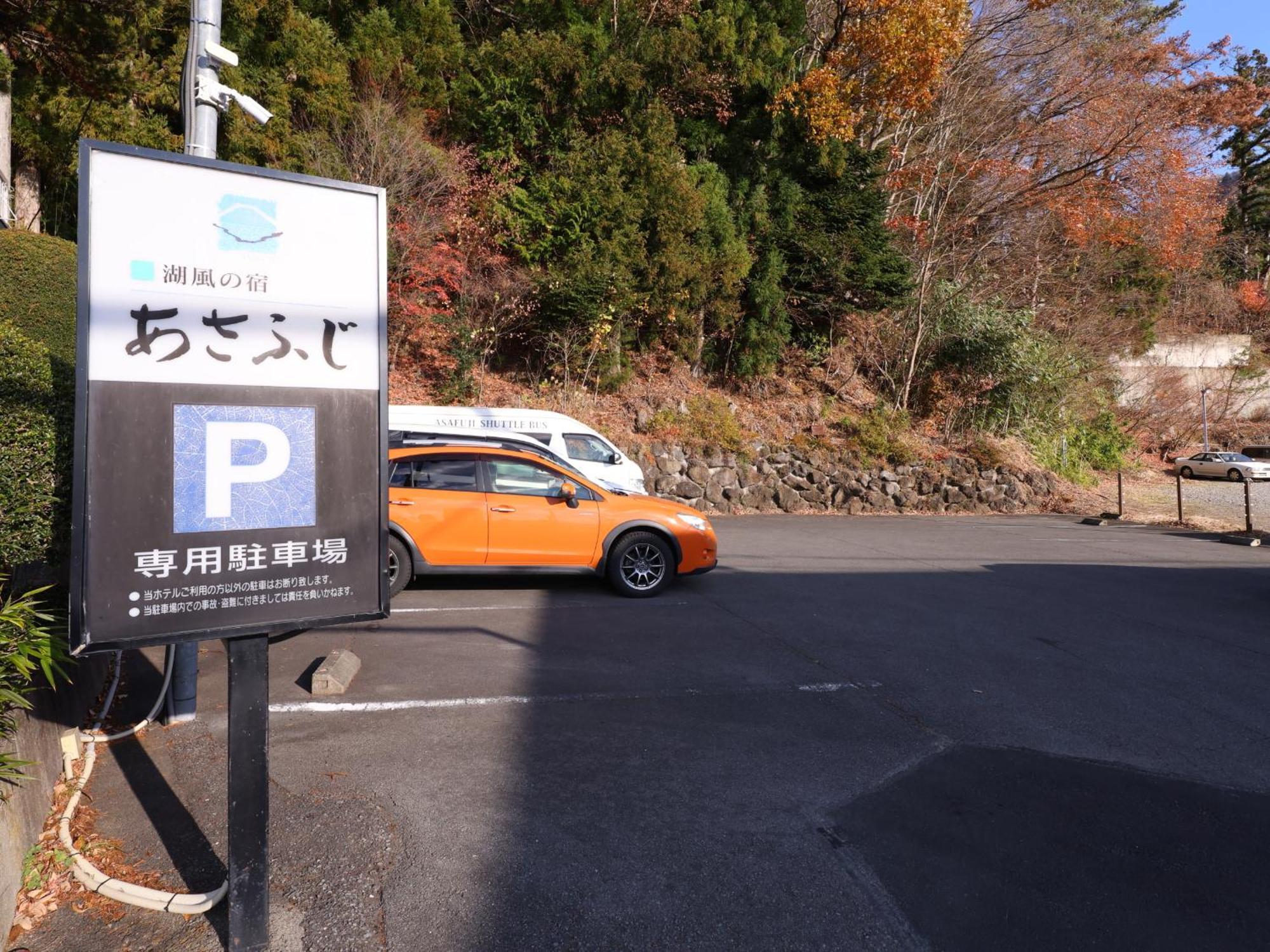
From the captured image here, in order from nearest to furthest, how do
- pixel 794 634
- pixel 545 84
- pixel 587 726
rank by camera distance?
1. pixel 587 726
2. pixel 794 634
3. pixel 545 84

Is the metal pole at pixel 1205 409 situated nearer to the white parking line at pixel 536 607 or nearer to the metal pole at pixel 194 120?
the white parking line at pixel 536 607

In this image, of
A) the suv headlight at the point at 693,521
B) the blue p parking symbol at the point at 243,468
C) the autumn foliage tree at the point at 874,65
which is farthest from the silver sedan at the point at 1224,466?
the blue p parking symbol at the point at 243,468

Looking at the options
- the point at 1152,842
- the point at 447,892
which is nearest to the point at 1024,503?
the point at 1152,842

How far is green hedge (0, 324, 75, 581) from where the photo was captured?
371cm

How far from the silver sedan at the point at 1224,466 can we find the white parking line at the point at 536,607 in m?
29.4

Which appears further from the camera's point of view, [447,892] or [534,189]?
[534,189]

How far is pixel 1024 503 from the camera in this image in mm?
22328

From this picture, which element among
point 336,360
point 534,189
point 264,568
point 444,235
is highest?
point 534,189

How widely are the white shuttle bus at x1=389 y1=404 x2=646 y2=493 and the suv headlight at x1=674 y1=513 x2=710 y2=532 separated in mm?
5880

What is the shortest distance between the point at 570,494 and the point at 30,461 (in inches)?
197

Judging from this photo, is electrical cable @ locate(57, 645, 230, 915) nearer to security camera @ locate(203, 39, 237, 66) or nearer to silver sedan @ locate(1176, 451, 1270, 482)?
security camera @ locate(203, 39, 237, 66)

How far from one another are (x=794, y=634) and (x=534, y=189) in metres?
16.8

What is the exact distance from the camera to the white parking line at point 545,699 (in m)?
4.89

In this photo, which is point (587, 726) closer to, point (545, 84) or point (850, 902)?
point (850, 902)
